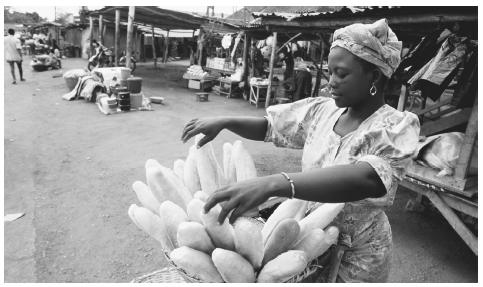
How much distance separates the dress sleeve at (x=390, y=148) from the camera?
3.14ft

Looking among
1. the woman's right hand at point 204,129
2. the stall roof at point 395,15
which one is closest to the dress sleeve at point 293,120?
the woman's right hand at point 204,129

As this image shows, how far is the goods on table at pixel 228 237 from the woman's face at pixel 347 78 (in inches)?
13.5

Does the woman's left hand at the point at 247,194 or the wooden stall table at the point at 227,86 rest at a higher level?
the woman's left hand at the point at 247,194

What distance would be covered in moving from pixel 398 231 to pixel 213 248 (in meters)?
2.90

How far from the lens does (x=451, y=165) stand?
2.79 metres

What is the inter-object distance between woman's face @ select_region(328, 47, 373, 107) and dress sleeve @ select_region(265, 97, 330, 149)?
21 centimetres

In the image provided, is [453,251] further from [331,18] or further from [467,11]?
[331,18]

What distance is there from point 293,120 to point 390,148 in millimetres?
434

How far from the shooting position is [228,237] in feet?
3.22

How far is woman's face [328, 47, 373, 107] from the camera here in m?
1.10

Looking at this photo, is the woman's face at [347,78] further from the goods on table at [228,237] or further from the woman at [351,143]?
the goods on table at [228,237]

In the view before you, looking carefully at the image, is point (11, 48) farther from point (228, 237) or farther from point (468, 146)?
point (228, 237)

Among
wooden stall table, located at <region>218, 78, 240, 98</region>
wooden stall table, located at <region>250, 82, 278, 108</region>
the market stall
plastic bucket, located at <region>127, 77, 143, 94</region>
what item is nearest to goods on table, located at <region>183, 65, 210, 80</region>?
wooden stall table, located at <region>218, 78, 240, 98</region>

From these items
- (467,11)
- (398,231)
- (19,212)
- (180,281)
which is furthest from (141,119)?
(180,281)
